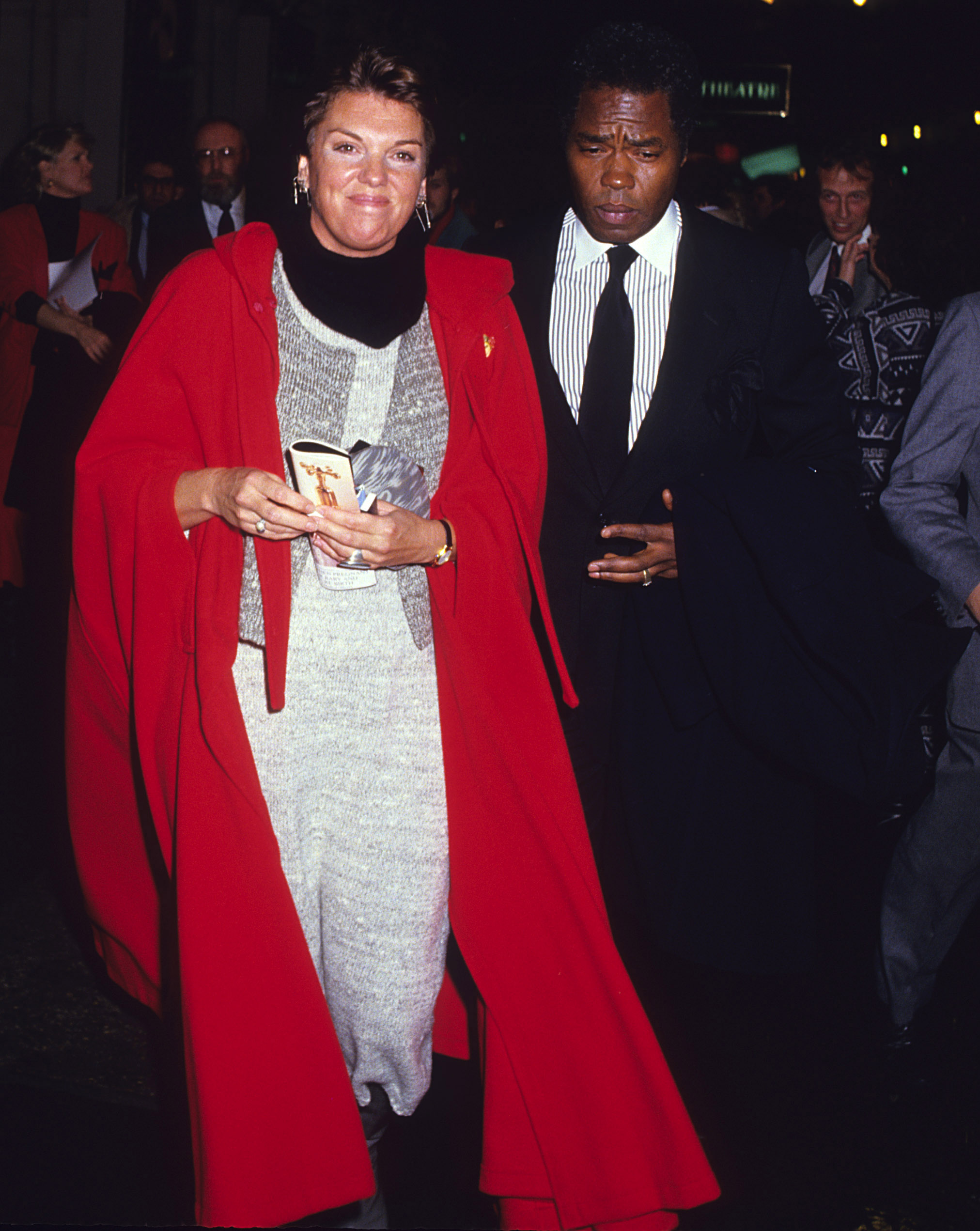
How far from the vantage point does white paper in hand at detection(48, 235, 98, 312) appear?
19.9 ft

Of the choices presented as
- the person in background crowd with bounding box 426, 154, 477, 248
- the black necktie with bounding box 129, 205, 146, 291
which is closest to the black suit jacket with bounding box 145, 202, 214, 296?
the black necktie with bounding box 129, 205, 146, 291

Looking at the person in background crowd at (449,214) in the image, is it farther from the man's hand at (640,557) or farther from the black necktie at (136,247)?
the man's hand at (640,557)

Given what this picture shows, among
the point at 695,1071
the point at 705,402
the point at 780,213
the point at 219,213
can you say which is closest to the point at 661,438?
the point at 705,402

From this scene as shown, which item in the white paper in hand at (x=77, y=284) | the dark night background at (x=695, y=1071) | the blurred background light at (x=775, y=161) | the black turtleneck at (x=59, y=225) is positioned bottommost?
the dark night background at (x=695, y=1071)

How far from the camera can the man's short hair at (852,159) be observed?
18.0 feet

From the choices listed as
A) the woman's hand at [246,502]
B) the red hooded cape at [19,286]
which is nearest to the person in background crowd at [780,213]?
the red hooded cape at [19,286]

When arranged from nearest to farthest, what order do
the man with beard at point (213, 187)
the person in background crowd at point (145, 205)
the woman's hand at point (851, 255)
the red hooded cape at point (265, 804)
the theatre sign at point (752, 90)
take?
the red hooded cape at point (265, 804) < the woman's hand at point (851, 255) < the man with beard at point (213, 187) < the person in background crowd at point (145, 205) < the theatre sign at point (752, 90)

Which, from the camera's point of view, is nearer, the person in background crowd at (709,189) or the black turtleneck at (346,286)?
the black turtleneck at (346,286)

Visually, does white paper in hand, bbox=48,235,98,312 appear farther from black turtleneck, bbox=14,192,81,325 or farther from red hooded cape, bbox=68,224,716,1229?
red hooded cape, bbox=68,224,716,1229

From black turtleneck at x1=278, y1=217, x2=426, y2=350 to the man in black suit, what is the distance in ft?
2.08

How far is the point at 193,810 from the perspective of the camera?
2.19 meters

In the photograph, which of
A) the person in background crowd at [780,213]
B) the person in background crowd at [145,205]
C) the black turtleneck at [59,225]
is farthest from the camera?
the person in background crowd at [780,213]

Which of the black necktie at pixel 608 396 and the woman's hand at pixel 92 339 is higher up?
the woman's hand at pixel 92 339

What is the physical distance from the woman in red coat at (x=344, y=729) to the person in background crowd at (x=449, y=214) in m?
4.48
